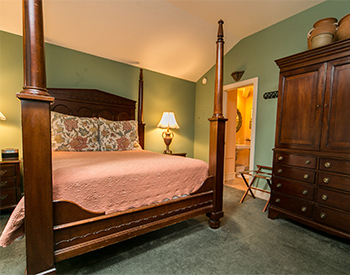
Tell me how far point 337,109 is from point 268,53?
63.2 inches

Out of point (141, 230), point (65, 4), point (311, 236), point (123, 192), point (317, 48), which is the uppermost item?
point (65, 4)

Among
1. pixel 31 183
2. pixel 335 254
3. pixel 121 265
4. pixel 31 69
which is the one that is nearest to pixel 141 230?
pixel 121 265

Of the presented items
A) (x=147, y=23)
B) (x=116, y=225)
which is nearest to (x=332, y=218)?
(x=116, y=225)

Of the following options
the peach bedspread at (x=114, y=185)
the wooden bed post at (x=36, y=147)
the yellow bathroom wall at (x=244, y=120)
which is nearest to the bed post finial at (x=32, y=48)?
the wooden bed post at (x=36, y=147)

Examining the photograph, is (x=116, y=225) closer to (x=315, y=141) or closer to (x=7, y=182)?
(x=7, y=182)

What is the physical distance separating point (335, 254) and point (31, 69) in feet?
8.59

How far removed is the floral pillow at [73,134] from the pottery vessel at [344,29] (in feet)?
10.2

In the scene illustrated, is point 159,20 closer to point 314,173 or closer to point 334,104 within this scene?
point 334,104

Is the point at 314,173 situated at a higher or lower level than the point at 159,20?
lower

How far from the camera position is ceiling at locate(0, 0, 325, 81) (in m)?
2.31

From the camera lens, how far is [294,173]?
78.4 inches

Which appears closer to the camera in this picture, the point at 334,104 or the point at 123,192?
the point at 123,192

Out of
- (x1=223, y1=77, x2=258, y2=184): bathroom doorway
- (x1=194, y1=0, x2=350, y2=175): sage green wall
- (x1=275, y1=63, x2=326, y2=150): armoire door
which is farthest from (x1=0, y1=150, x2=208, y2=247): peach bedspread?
(x1=223, y1=77, x2=258, y2=184): bathroom doorway

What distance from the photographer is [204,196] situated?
1801mm
